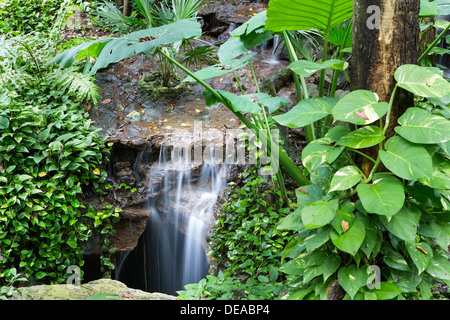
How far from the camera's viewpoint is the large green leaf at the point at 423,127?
164 cm

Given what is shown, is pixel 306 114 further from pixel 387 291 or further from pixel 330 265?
pixel 387 291

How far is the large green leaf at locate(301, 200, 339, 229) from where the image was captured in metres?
1.72

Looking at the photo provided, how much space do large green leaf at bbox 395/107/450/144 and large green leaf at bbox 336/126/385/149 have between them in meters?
0.10

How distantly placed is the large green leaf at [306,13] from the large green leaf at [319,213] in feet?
3.97

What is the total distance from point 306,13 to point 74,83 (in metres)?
3.77

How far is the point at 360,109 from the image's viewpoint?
5.68ft

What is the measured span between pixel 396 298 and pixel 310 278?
0.40 m

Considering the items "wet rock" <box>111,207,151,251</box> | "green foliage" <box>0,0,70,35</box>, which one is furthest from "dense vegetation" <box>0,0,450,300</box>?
"green foliage" <box>0,0,70,35</box>

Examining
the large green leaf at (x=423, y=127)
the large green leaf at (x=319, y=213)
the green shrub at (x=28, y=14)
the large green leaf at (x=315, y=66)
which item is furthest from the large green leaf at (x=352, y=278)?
the green shrub at (x=28, y=14)

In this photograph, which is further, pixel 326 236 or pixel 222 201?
pixel 222 201

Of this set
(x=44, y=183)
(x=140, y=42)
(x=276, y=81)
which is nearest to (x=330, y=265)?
(x=140, y=42)

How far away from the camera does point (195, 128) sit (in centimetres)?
523
